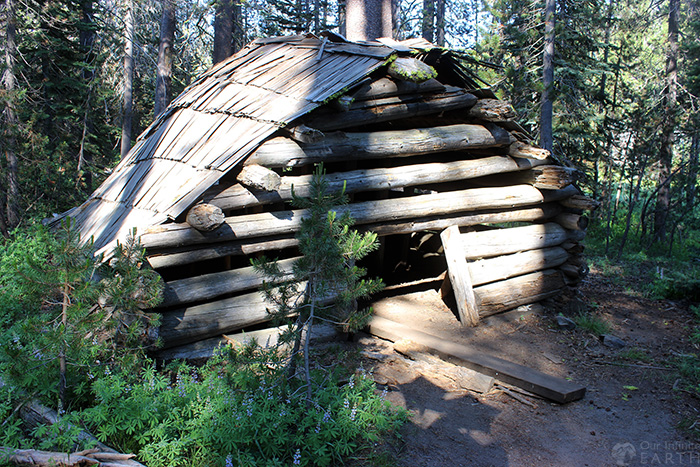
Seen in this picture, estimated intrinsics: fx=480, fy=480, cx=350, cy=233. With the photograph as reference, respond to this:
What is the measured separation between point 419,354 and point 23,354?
169 inches

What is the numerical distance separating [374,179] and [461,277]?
2.07 m

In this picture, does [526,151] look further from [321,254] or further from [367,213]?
[321,254]

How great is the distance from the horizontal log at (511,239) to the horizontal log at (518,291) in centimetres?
48

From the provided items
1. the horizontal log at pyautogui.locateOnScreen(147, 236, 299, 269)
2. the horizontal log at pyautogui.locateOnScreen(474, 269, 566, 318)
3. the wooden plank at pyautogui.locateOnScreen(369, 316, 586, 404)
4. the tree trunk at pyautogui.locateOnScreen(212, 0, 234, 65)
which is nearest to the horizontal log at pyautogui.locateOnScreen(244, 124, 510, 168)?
the horizontal log at pyautogui.locateOnScreen(147, 236, 299, 269)

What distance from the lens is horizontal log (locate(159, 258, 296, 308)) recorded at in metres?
5.21

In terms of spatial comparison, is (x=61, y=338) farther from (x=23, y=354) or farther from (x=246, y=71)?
(x=246, y=71)

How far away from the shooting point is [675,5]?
51.9ft

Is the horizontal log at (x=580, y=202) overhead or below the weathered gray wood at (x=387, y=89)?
below

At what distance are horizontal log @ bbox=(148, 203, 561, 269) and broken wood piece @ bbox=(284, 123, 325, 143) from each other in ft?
4.19

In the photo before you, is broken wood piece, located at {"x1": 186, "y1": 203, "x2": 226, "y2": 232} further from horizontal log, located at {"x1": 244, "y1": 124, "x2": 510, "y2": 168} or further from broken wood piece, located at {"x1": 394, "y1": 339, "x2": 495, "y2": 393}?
broken wood piece, located at {"x1": 394, "y1": 339, "x2": 495, "y2": 393}

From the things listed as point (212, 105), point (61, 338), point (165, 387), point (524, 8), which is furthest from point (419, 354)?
point (524, 8)

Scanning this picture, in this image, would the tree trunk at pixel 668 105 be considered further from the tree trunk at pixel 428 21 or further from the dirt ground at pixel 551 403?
the tree trunk at pixel 428 21

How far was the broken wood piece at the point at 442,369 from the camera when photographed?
551 cm

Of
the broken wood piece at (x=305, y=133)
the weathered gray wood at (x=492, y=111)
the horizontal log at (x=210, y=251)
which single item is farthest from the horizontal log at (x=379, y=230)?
the weathered gray wood at (x=492, y=111)
